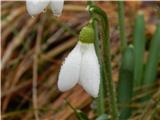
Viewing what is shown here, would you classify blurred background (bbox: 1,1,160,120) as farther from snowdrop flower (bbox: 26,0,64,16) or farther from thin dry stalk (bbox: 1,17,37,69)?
snowdrop flower (bbox: 26,0,64,16)

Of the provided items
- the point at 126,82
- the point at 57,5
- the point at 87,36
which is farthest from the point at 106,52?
→ the point at 126,82

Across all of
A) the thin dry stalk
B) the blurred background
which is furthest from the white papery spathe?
the thin dry stalk

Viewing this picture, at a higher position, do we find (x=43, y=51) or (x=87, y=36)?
(x=87, y=36)

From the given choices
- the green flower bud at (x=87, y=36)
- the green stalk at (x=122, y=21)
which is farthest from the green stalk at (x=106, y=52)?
the green stalk at (x=122, y=21)

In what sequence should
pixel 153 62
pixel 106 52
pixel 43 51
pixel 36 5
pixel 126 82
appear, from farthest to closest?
pixel 43 51 < pixel 153 62 < pixel 126 82 < pixel 106 52 < pixel 36 5

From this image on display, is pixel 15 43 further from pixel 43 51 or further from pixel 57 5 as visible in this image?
pixel 57 5

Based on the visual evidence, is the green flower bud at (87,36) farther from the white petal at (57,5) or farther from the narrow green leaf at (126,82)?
the narrow green leaf at (126,82)
